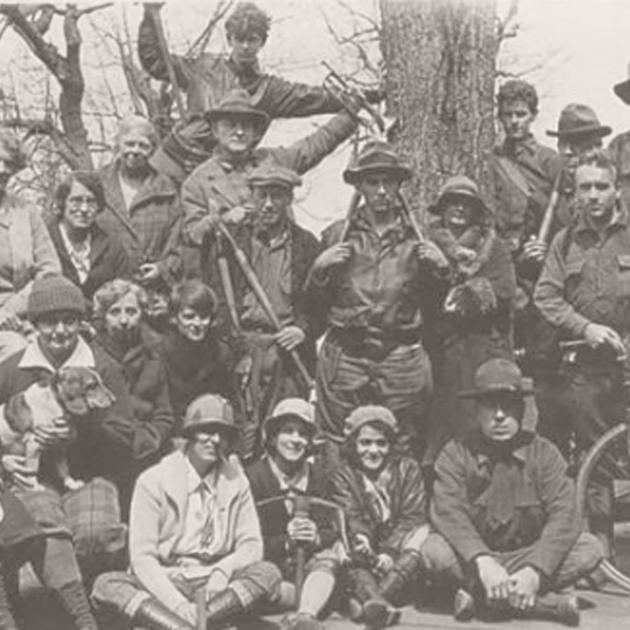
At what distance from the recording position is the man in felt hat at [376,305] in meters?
6.93

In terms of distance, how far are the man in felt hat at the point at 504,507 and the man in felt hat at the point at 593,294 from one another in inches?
22.6

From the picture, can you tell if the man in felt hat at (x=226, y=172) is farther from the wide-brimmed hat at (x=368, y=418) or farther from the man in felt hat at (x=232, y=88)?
the wide-brimmed hat at (x=368, y=418)

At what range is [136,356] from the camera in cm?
689

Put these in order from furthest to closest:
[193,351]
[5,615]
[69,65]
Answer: [69,65]
[193,351]
[5,615]

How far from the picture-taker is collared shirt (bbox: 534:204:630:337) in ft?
23.1

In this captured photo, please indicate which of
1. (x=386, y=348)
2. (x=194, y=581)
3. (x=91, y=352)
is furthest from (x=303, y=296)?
(x=194, y=581)

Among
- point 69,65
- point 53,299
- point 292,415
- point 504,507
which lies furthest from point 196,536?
point 69,65

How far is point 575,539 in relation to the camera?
6410mm

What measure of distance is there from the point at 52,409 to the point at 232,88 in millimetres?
2505

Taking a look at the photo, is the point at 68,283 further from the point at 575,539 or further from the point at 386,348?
the point at 575,539

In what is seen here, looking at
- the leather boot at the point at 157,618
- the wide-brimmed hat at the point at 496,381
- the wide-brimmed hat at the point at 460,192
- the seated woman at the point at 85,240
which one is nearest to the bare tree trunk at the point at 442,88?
the wide-brimmed hat at the point at 460,192

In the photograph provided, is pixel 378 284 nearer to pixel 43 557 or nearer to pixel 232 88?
pixel 232 88

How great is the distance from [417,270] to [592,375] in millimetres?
981

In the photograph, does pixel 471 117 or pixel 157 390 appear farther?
pixel 471 117
